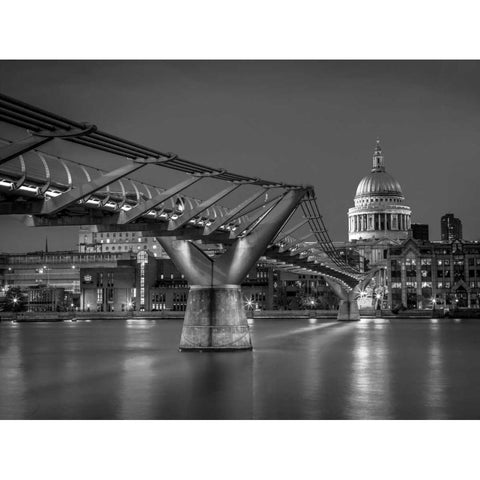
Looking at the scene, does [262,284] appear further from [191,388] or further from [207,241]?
[191,388]

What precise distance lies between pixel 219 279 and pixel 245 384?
45.8 ft

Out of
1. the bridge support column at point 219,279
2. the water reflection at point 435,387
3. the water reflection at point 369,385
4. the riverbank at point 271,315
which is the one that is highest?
the bridge support column at point 219,279

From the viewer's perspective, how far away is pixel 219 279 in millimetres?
46562

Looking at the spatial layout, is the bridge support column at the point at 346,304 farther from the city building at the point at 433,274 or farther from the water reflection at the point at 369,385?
the water reflection at the point at 369,385

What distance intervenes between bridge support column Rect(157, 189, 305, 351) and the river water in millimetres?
1155

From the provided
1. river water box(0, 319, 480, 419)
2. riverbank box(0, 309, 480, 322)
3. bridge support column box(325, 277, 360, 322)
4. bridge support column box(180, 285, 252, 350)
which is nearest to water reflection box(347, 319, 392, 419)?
river water box(0, 319, 480, 419)

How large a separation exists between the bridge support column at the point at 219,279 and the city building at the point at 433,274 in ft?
444

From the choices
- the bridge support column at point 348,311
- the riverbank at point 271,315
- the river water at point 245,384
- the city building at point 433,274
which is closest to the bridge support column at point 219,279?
the river water at point 245,384

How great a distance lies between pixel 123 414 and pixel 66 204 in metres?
10.9

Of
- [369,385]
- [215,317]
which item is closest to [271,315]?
[215,317]

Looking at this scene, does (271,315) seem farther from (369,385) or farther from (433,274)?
(369,385)

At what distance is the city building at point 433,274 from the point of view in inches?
7077

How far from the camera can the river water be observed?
2628 centimetres

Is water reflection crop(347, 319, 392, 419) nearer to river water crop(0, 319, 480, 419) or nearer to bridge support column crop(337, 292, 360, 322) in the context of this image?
river water crop(0, 319, 480, 419)
